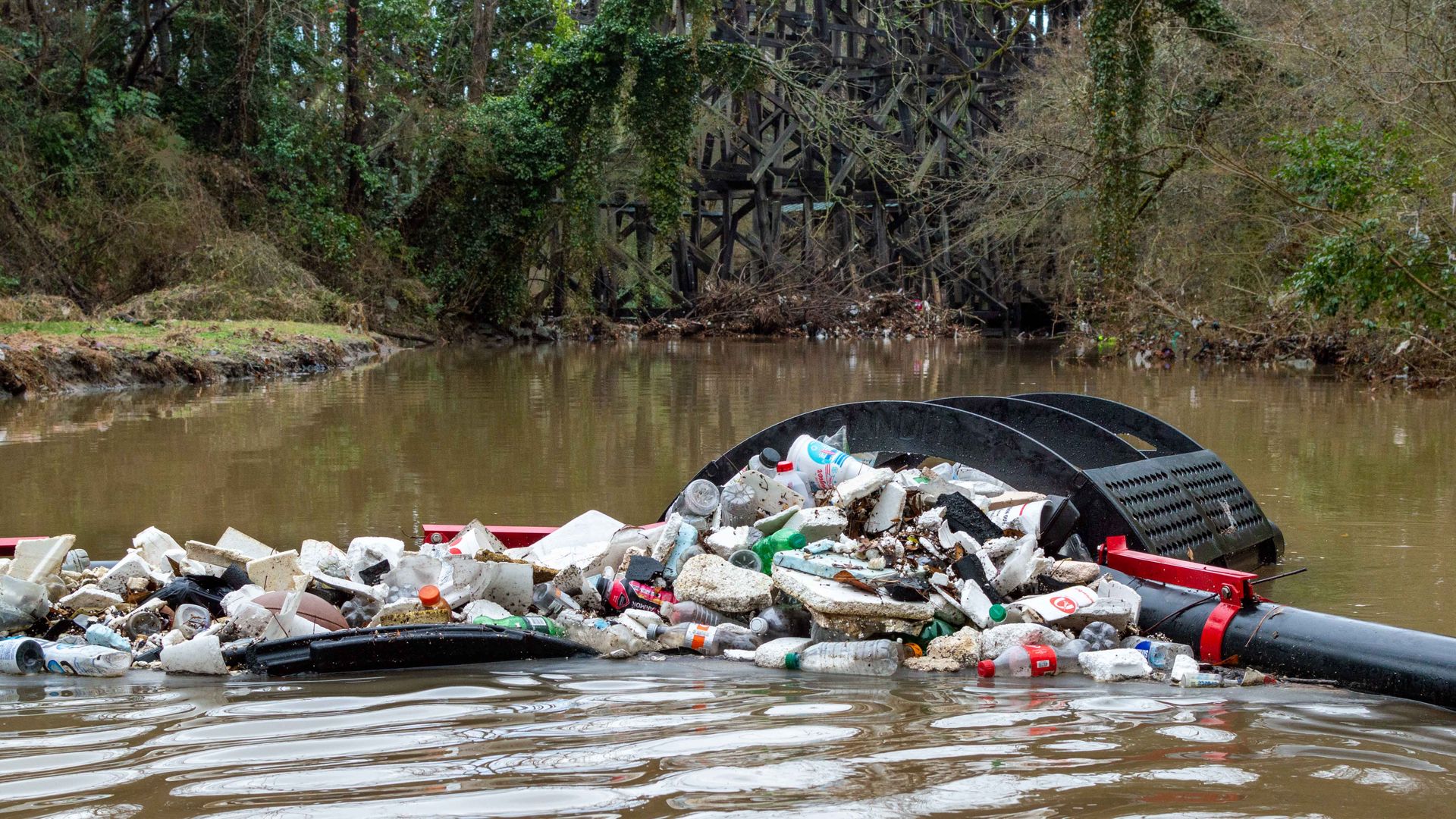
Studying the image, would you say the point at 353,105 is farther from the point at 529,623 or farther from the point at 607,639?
the point at 607,639

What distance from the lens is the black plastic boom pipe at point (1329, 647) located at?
343cm

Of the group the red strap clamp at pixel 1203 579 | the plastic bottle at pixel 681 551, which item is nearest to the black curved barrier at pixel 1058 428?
the red strap clamp at pixel 1203 579

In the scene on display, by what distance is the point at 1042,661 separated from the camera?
3809mm

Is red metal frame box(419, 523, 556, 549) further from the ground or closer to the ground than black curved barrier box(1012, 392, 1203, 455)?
closer to the ground

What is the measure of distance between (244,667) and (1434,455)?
320 inches

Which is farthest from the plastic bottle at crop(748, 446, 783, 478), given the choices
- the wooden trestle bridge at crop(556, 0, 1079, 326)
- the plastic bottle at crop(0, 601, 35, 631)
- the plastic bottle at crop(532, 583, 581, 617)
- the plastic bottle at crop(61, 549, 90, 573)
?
the wooden trestle bridge at crop(556, 0, 1079, 326)

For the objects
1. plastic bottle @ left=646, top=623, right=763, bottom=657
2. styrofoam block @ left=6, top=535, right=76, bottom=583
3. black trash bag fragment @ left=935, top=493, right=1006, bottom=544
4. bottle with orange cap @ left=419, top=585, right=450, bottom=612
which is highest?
black trash bag fragment @ left=935, top=493, right=1006, bottom=544

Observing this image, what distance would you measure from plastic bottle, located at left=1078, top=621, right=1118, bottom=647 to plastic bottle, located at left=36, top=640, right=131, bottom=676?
2.95 meters

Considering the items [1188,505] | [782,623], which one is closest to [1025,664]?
[782,623]

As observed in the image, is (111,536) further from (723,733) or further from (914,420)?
(723,733)

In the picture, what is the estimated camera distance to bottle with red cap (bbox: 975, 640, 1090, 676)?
380 centimetres

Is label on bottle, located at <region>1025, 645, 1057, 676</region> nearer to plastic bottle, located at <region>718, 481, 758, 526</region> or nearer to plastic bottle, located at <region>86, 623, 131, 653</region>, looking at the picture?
plastic bottle, located at <region>718, 481, 758, 526</region>

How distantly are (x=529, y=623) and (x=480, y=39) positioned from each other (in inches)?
964

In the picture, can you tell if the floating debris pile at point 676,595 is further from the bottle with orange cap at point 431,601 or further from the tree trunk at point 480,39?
the tree trunk at point 480,39
